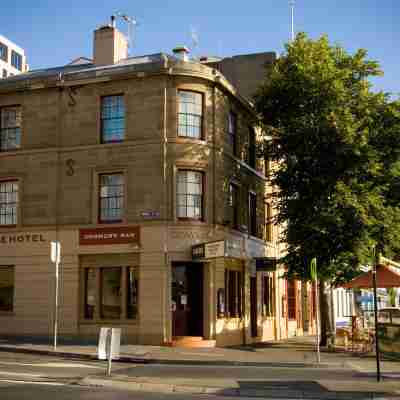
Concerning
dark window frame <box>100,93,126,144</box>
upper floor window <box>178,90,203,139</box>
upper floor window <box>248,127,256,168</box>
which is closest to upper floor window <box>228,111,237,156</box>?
upper floor window <box>178,90,203,139</box>

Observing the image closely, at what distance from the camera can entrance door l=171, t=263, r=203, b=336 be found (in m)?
23.8

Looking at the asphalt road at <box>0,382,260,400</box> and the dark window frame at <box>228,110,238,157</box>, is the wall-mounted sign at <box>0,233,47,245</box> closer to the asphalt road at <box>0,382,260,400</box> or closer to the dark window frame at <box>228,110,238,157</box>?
the dark window frame at <box>228,110,238,157</box>

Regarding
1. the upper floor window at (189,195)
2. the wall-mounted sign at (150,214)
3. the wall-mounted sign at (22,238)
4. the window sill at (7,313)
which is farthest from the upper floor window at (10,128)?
the upper floor window at (189,195)

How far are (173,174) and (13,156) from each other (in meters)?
7.02

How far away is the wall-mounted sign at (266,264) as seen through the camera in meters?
27.7

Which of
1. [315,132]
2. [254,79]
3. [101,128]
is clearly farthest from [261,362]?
[254,79]

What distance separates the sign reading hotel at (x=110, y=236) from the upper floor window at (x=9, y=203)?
3.30 meters

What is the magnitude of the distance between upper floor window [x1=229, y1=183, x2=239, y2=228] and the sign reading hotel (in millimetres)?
4612

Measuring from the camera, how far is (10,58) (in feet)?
319

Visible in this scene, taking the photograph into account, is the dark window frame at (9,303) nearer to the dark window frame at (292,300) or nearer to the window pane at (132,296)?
the window pane at (132,296)

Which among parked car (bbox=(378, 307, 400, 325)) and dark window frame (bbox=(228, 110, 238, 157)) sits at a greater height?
dark window frame (bbox=(228, 110, 238, 157))

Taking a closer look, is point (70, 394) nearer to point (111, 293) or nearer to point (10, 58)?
point (111, 293)

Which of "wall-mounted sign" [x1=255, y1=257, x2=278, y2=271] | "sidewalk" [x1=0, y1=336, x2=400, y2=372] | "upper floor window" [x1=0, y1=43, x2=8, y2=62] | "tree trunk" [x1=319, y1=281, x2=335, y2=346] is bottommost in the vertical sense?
"sidewalk" [x1=0, y1=336, x2=400, y2=372]

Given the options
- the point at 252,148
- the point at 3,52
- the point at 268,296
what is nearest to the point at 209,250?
the point at 252,148
